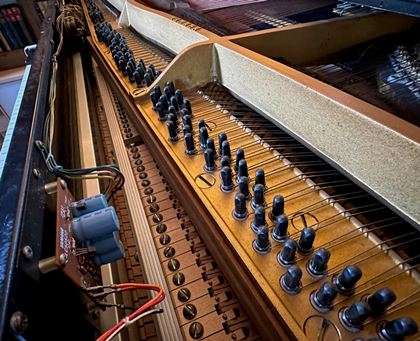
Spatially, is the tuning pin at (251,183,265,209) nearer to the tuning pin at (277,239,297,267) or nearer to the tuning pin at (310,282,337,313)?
the tuning pin at (277,239,297,267)

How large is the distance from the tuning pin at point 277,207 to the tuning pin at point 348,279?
0.22 metres

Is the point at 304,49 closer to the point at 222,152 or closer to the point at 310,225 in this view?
the point at 222,152

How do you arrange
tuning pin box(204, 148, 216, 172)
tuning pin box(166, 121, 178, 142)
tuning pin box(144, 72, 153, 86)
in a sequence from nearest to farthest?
tuning pin box(204, 148, 216, 172) < tuning pin box(166, 121, 178, 142) < tuning pin box(144, 72, 153, 86)

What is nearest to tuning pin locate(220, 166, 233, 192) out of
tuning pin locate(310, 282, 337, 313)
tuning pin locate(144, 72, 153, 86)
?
tuning pin locate(310, 282, 337, 313)

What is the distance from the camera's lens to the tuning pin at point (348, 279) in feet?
2.03

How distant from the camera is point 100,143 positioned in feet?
6.05

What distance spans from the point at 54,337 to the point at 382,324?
75cm

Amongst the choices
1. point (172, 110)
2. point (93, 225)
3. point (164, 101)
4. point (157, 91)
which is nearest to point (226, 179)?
point (93, 225)

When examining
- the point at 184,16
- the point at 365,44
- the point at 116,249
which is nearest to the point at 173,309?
the point at 116,249

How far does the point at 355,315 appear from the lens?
60 cm

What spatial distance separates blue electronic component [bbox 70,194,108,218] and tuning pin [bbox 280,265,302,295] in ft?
1.86

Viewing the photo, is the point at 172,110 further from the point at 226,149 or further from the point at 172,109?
the point at 226,149

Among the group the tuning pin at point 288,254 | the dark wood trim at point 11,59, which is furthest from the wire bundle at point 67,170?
the dark wood trim at point 11,59

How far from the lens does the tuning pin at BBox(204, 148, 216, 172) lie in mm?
1036
